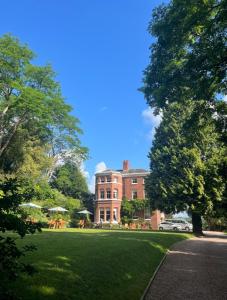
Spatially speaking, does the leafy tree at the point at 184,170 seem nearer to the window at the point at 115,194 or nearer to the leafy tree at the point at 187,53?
the leafy tree at the point at 187,53

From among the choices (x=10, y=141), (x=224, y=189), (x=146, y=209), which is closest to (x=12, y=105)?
(x=10, y=141)

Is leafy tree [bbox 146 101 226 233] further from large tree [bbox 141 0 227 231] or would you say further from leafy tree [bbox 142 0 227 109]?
leafy tree [bbox 142 0 227 109]

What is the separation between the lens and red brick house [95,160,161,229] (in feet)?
203

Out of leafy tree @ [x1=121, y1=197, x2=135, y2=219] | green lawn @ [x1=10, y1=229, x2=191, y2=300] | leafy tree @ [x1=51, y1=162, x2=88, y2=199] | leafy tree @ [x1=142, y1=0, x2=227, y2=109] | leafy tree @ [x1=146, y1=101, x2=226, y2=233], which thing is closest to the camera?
green lawn @ [x1=10, y1=229, x2=191, y2=300]

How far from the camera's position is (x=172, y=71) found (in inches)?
649

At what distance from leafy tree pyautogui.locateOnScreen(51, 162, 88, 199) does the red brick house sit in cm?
290

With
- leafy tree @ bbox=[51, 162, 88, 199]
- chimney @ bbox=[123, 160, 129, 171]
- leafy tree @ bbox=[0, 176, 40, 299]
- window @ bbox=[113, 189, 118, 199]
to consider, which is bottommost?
leafy tree @ bbox=[0, 176, 40, 299]

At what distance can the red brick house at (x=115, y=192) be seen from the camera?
61750 millimetres

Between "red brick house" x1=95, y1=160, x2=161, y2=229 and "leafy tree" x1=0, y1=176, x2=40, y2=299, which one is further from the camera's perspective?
"red brick house" x1=95, y1=160, x2=161, y2=229

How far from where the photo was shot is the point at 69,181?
62.5m

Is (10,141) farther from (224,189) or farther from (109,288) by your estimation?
(109,288)

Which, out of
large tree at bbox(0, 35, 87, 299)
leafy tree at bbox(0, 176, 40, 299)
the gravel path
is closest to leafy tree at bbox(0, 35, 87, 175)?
large tree at bbox(0, 35, 87, 299)

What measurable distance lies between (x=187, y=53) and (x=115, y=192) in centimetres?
4905

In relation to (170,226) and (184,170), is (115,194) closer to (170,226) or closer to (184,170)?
(170,226)
